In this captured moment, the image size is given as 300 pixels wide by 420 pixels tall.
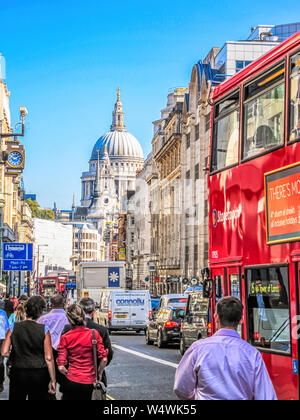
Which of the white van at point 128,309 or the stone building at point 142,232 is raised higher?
the stone building at point 142,232

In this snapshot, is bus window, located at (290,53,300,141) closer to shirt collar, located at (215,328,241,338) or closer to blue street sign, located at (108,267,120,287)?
shirt collar, located at (215,328,241,338)

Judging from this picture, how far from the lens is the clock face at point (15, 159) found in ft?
146

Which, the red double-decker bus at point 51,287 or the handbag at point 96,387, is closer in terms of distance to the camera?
Answer: the handbag at point 96,387

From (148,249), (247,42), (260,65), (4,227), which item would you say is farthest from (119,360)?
(148,249)

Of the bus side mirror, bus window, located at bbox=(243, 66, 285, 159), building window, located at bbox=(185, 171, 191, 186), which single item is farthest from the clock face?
bus window, located at bbox=(243, 66, 285, 159)

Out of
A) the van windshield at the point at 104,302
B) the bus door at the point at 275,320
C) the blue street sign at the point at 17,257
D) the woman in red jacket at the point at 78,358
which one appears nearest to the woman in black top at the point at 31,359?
the woman in red jacket at the point at 78,358

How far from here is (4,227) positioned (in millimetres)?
65688

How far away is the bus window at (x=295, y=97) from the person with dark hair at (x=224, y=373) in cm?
424

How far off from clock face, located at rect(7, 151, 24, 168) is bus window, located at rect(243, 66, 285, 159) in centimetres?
3491

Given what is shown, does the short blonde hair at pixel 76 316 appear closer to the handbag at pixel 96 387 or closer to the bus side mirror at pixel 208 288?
the handbag at pixel 96 387

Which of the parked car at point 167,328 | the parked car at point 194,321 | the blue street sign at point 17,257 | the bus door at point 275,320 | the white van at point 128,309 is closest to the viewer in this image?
the bus door at point 275,320

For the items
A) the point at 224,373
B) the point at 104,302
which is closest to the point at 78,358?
the point at 224,373

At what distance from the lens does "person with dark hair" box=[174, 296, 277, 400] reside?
5086 mm
